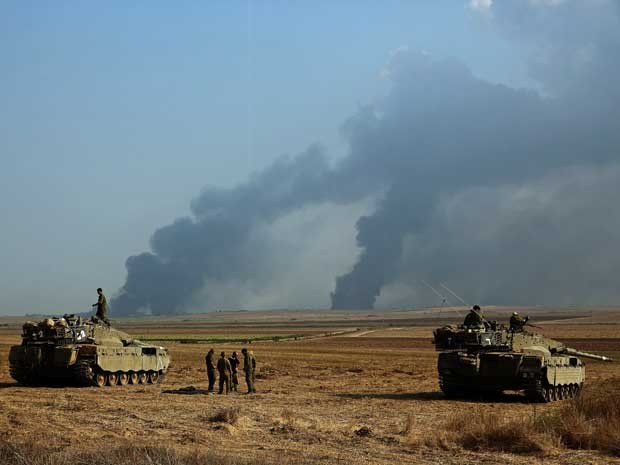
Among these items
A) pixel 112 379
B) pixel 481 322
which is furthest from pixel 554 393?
pixel 112 379

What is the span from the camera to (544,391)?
1207 inches

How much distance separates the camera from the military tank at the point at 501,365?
30.4 meters

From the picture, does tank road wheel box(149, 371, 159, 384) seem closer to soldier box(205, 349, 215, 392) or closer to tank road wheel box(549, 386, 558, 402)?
soldier box(205, 349, 215, 392)

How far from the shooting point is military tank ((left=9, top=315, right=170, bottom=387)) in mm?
34812

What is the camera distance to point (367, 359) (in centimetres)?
5809

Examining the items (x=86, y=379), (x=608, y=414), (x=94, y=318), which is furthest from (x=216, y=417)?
(x=94, y=318)

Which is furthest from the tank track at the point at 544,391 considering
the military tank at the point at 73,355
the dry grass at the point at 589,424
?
the military tank at the point at 73,355

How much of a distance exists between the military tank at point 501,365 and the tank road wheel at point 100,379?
494 inches

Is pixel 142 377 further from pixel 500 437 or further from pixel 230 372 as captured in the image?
pixel 500 437

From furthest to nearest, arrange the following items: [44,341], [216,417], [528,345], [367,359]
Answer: [367,359], [44,341], [528,345], [216,417]

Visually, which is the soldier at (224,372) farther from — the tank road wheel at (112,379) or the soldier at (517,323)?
the soldier at (517,323)

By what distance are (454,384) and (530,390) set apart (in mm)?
2482

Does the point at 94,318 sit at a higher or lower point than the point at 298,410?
higher

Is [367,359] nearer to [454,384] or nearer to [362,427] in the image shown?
[454,384]
